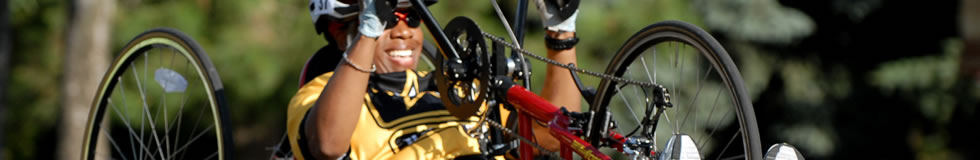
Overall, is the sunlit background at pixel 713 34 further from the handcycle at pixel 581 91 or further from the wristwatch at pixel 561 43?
the handcycle at pixel 581 91

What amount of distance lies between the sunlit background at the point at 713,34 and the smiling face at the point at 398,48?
3788 mm

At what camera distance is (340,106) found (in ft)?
9.74

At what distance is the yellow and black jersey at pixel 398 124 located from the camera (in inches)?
125

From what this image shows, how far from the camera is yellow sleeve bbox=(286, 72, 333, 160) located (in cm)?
319

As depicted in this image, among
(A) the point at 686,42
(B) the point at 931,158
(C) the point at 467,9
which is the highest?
(C) the point at 467,9

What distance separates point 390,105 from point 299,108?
0.24m

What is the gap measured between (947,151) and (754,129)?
359 inches

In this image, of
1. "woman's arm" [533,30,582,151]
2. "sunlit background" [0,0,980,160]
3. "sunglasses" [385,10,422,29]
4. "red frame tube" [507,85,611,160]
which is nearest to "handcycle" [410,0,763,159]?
"red frame tube" [507,85,611,160]

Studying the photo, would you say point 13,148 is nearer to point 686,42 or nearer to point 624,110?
point 624,110

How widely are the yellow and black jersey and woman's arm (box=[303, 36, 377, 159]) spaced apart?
105 mm

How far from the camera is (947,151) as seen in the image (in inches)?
416

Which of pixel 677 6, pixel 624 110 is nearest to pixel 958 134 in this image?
pixel 677 6

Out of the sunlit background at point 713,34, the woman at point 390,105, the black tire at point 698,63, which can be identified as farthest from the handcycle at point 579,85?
the sunlit background at point 713,34

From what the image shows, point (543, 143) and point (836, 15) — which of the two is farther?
point (836, 15)
